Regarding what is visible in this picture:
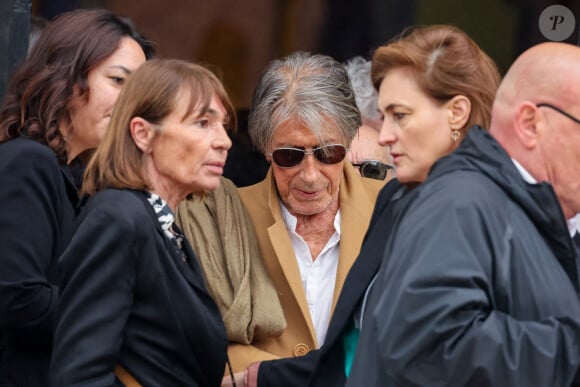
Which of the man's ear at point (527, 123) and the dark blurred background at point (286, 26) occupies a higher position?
the man's ear at point (527, 123)

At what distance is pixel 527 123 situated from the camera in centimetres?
282

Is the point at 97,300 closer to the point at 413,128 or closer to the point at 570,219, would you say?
the point at 413,128

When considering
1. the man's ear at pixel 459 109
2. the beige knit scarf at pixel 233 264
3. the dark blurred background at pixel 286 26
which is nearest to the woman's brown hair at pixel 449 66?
the man's ear at pixel 459 109

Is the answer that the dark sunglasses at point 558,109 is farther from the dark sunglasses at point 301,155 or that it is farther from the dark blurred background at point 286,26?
the dark blurred background at point 286,26

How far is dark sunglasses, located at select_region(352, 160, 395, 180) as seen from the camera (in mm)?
4672

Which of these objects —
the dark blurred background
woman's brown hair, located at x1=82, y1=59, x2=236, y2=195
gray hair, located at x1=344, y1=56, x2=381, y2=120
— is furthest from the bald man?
the dark blurred background

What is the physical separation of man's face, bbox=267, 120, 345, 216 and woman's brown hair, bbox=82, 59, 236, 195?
63cm

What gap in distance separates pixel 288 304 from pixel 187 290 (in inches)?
29.4

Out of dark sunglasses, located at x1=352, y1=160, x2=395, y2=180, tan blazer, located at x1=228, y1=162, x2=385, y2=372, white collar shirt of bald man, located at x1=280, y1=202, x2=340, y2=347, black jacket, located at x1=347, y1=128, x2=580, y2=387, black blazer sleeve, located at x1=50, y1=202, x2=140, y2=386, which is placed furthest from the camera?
dark sunglasses, located at x1=352, y1=160, x2=395, y2=180

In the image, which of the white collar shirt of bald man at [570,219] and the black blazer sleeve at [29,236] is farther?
the black blazer sleeve at [29,236]

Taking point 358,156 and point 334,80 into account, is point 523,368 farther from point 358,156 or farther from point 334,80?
point 358,156

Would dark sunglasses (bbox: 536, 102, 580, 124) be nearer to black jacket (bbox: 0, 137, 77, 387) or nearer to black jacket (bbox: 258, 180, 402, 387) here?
black jacket (bbox: 258, 180, 402, 387)

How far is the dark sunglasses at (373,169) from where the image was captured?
4672 mm

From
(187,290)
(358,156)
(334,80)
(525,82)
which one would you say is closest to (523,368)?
(525,82)
